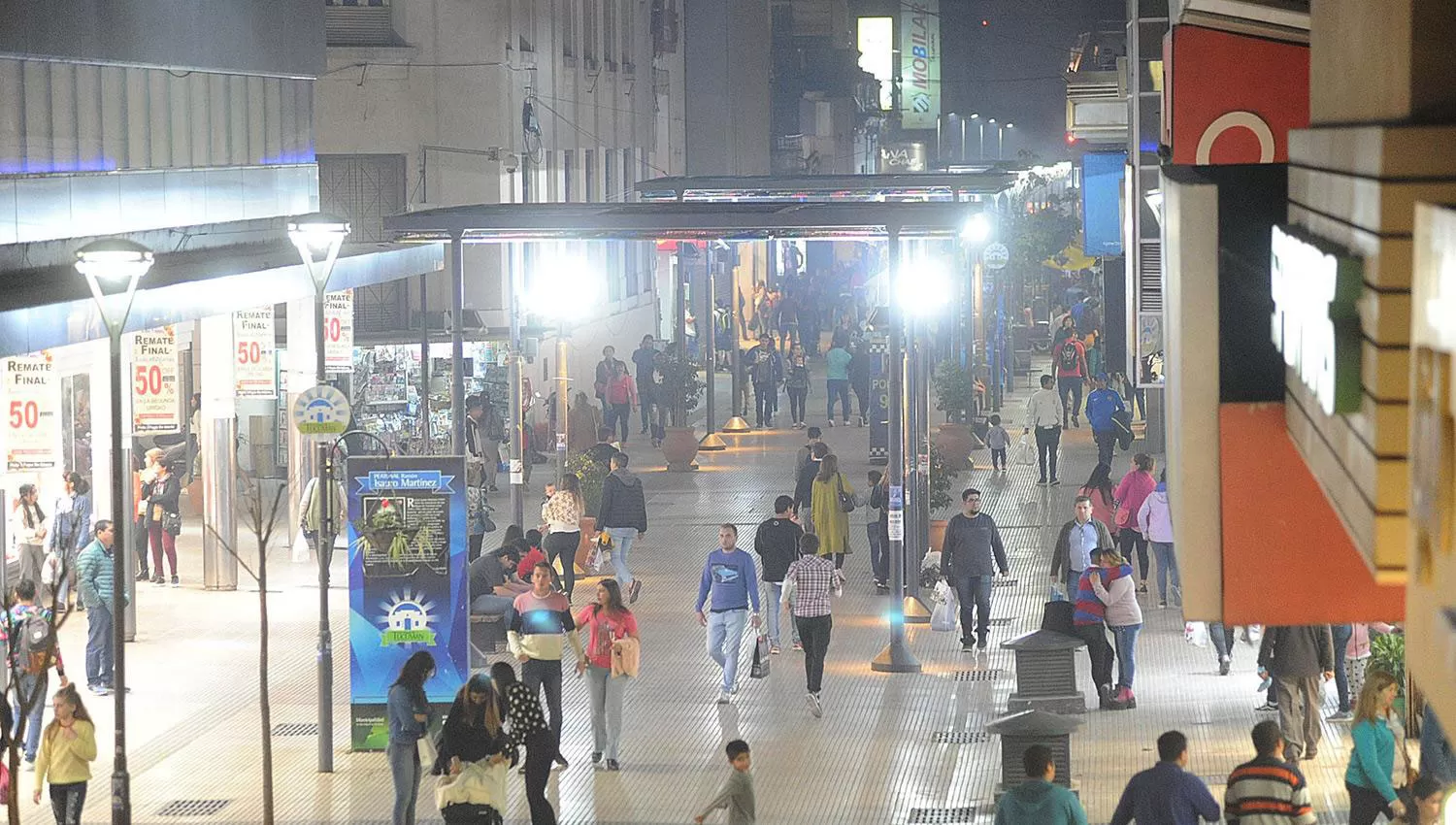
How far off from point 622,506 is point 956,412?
1432 cm

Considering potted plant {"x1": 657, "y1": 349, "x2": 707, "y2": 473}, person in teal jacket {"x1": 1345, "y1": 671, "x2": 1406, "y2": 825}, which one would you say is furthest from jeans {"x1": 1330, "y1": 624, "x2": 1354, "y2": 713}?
potted plant {"x1": 657, "y1": 349, "x2": 707, "y2": 473}

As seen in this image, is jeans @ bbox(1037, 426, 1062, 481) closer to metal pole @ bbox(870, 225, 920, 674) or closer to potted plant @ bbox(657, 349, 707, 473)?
potted plant @ bbox(657, 349, 707, 473)

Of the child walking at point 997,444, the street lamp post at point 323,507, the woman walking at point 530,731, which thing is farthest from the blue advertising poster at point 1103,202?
the woman walking at point 530,731

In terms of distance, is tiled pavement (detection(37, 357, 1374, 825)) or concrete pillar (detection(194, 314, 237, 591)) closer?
tiled pavement (detection(37, 357, 1374, 825))

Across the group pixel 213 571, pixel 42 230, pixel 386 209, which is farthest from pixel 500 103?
pixel 42 230

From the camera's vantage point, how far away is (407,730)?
1477cm

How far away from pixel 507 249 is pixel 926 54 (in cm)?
7136

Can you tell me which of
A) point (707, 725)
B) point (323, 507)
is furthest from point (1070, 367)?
point (323, 507)

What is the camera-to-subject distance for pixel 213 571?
1020 inches

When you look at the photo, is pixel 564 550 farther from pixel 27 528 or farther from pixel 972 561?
pixel 27 528

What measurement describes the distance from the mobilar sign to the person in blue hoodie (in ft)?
16.0

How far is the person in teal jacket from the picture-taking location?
13.3 metres

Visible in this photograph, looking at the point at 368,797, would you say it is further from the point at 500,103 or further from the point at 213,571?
the point at 500,103

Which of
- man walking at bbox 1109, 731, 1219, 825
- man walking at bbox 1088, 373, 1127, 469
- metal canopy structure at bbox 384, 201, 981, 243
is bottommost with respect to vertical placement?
man walking at bbox 1109, 731, 1219, 825
